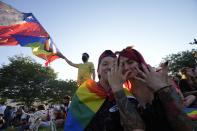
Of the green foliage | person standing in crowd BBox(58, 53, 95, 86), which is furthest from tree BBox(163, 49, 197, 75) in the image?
person standing in crowd BBox(58, 53, 95, 86)

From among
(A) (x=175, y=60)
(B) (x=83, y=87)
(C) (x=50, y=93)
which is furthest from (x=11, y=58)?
(B) (x=83, y=87)

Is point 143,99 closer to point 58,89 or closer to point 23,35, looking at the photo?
point 23,35

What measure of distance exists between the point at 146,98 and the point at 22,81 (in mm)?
62075

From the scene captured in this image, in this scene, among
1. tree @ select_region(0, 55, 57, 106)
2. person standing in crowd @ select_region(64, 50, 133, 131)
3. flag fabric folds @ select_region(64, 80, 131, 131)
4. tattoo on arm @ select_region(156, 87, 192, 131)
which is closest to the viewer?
tattoo on arm @ select_region(156, 87, 192, 131)

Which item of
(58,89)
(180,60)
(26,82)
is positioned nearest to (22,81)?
(26,82)

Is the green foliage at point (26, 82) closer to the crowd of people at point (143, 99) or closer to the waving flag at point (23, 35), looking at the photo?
the waving flag at point (23, 35)

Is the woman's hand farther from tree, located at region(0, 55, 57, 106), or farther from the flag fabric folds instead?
tree, located at region(0, 55, 57, 106)

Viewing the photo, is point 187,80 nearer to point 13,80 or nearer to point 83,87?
point 83,87

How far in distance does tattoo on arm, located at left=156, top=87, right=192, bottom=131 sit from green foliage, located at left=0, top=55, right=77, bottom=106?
5829 cm

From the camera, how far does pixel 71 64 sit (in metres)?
7.62

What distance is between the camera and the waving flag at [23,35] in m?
7.59

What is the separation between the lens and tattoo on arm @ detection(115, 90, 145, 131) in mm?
2336

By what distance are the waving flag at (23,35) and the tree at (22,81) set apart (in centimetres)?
5461

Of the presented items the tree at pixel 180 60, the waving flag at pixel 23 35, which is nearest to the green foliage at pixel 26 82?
the tree at pixel 180 60
